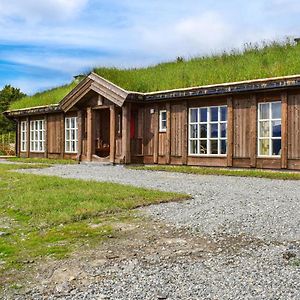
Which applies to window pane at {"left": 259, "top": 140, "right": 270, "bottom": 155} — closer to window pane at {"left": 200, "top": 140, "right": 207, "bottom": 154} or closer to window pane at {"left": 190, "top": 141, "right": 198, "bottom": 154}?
window pane at {"left": 200, "top": 140, "right": 207, "bottom": 154}

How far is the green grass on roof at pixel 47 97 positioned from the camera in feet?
88.2

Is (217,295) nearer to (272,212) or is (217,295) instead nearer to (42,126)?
(272,212)

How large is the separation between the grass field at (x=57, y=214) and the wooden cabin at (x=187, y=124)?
6.70m

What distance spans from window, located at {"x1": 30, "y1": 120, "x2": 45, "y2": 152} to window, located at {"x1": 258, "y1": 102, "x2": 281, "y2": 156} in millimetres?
14640

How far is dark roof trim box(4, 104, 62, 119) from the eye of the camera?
81.8 feet

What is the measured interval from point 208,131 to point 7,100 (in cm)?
4078

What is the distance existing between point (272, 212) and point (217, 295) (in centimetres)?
→ 425

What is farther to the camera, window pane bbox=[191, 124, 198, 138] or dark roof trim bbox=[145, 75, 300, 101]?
window pane bbox=[191, 124, 198, 138]

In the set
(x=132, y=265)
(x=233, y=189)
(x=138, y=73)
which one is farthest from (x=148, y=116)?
(x=132, y=265)

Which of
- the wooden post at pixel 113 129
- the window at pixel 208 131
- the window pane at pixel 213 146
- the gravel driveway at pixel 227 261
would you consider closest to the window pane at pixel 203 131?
the window at pixel 208 131

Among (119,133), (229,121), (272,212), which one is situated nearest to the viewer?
(272,212)

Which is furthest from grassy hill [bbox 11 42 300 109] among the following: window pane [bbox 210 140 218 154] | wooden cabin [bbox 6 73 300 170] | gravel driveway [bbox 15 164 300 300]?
gravel driveway [bbox 15 164 300 300]

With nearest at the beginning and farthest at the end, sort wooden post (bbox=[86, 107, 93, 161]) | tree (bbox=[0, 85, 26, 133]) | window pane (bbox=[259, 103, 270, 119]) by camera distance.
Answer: window pane (bbox=[259, 103, 270, 119]), wooden post (bbox=[86, 107, 93, 161]), tree (bbox=[0, 85, 26, 133])

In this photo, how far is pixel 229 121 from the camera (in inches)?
667
